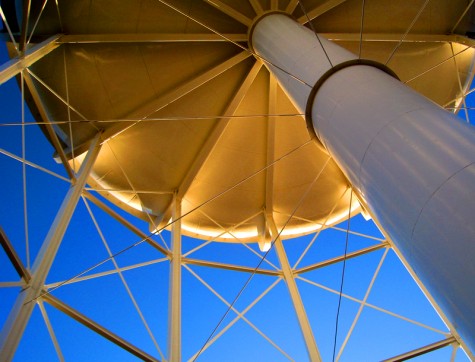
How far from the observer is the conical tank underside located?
9.75 m

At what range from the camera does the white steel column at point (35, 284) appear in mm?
5871

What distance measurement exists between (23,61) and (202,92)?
15.3ft

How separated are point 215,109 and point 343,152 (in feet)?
25.1

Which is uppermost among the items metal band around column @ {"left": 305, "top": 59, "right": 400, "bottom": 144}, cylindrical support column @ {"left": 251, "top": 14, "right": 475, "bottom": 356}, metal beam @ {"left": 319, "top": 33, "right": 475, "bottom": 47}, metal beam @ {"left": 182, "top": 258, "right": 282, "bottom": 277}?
metal beam @ {"left": 319, "top": 33, "right": 475, "bottom": 47}

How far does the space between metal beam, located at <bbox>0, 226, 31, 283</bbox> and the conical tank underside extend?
131 inches

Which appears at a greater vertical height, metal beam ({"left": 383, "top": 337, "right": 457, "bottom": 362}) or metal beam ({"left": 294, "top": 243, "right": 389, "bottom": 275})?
metal beam ({"left": 294, "top": 243, "right": 389, "bottom": 275})

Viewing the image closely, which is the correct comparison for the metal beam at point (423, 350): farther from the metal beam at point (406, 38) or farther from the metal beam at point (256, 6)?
the metal beam at point (256, 6)

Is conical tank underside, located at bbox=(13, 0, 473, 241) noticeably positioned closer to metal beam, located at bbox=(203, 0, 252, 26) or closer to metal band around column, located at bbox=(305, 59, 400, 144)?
metal beam, located at bbox=(203, 0, 252, 26)

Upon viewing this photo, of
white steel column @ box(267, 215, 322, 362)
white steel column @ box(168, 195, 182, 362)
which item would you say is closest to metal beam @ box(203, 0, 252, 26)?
white steel column @ box(168, 195, 182, 362)

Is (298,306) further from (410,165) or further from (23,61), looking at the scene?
(23,61)

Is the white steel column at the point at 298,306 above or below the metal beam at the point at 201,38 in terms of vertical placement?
below

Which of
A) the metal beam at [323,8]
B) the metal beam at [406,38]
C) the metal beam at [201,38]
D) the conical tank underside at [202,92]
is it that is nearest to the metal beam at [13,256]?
the conical tank underside at [202,92]

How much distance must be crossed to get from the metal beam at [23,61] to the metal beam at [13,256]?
283 cm

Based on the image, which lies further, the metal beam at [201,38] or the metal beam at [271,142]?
the metal beam at [271,142]
